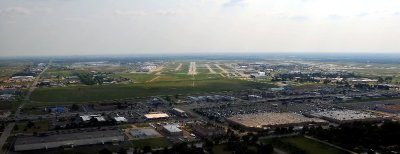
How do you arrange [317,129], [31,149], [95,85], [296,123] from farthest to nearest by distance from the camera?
1. [95,85]
2. [296,123]
3. [317,129]
4. [31,149]

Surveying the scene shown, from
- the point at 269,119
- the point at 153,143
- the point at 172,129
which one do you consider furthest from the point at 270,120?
the point at 153,143

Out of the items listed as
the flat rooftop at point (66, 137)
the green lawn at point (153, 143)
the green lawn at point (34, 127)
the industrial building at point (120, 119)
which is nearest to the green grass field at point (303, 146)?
the green lawn at point (153, 143)

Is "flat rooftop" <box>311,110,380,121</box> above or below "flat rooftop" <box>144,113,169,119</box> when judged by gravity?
above

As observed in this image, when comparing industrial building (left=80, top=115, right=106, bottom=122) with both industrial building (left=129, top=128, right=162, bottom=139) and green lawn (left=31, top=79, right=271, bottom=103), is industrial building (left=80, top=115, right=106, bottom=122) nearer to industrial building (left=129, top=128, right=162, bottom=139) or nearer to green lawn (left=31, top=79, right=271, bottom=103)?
industrial building (left=129, top=128, right=162, bottom=139)

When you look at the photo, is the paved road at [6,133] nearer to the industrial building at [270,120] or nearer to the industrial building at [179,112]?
the industrial building at [179,112]

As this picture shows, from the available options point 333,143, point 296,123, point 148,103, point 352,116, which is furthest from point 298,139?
point 148,103

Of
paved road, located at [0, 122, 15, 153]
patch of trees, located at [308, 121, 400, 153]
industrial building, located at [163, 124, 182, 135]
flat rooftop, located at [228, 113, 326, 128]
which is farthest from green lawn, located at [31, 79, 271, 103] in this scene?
patch of trees, located at [308, 121, 400, 153]

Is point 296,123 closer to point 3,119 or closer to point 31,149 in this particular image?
point 31,149
